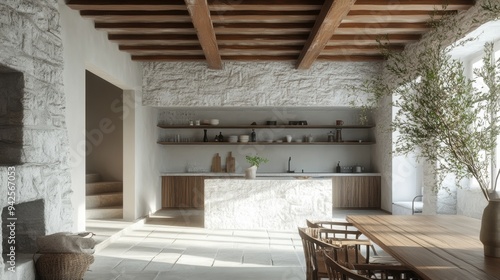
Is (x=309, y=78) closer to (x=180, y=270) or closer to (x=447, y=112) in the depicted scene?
(x=180, y=270)

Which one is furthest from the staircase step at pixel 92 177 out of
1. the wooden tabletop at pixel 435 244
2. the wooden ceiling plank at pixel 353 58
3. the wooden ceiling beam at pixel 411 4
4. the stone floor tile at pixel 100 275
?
the wooden tabletop at pixel 435 244

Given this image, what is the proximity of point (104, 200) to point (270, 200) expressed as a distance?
10.7 feet

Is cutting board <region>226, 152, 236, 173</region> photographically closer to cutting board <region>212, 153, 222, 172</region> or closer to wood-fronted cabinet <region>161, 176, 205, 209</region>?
cutting board <region>212, 153, 222, 172</region>

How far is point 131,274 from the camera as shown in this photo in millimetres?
5332

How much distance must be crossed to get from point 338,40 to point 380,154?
139 inches

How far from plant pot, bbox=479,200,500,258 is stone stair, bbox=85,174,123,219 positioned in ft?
23.8

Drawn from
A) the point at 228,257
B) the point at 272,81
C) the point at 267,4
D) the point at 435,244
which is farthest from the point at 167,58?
the point at 435,244

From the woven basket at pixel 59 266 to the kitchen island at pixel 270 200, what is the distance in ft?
12.6

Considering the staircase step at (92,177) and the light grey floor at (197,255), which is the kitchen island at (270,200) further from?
the staircase step at (92,177)

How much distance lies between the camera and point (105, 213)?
9.10 metres

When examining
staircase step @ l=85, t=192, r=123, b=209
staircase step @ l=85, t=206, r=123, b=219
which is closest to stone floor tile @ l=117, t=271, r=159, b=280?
staircase step @ l=85, t=206, r=123, b=219

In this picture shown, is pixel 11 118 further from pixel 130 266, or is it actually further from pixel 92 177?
pixel 92 177

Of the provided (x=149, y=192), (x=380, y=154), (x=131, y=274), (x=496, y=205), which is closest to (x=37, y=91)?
(x=131, y=274)

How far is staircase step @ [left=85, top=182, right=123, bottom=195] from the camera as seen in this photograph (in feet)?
31.6
